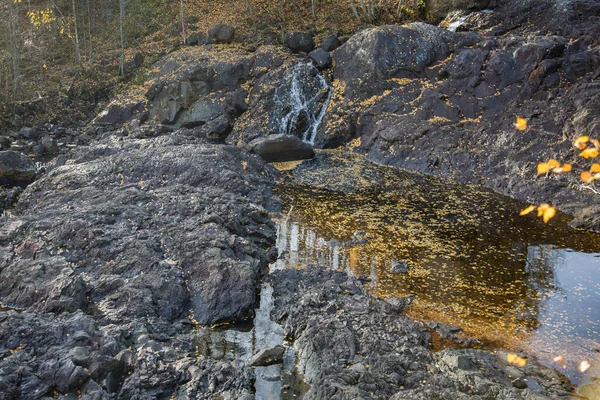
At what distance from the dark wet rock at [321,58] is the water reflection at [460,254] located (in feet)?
24.1

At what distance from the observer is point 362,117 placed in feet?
61.0

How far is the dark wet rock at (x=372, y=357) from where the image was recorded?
5711mm

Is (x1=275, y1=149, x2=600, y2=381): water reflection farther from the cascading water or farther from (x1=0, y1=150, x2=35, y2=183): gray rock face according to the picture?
(x1=0, y1=150, x2=35, y2=183): gray rock face

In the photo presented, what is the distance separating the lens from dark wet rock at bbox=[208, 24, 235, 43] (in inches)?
933

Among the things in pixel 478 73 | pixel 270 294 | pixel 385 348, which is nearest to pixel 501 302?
pixel 385 348

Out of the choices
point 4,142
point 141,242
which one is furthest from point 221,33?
point 141,242

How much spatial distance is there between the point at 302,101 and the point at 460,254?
11.4m

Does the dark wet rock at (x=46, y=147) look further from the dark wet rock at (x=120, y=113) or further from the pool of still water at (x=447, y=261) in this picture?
the pool of still water at (x=447, y=261)

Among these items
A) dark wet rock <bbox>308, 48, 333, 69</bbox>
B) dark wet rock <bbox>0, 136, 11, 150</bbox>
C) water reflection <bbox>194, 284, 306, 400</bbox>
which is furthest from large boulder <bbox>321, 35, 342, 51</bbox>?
water reflection <bbox>194, 284, 306, 400</bbox>

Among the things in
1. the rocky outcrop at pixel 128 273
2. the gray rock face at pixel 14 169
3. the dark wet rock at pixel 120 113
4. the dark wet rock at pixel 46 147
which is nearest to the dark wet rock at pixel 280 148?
the rocky outcrop at pixel 128 273

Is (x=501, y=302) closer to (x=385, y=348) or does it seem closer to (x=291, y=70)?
(x=385, y=348)

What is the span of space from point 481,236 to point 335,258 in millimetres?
3472

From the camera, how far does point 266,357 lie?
6547mm

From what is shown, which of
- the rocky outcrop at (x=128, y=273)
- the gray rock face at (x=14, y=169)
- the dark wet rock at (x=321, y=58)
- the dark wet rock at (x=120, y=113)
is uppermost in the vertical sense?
the dark wet rock at (x=321, y=58)
